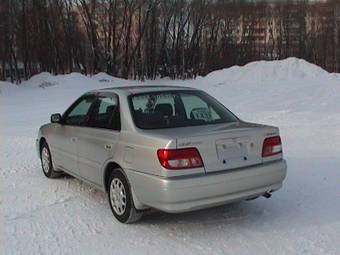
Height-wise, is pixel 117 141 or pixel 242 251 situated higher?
pixel 117 141

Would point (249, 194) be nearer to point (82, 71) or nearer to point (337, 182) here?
point (337, 182)

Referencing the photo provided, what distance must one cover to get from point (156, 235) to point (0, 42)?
32.9m

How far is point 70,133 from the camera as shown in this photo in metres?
6.04

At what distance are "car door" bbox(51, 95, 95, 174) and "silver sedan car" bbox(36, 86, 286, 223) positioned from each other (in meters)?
0.03

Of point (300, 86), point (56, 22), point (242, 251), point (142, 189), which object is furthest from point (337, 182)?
point (56, 22)

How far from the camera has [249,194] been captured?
15.0 ft

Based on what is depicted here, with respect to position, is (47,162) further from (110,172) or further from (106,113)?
(110,172)

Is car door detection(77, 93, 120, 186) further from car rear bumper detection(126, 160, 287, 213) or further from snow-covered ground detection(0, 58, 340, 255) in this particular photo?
car rear bumper detection(126, 160, 287, 213)

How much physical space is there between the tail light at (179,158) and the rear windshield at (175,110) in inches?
24.1

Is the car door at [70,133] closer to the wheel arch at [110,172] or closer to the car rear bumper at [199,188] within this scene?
the wheel arch at [110,172]

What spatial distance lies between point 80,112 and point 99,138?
1.04 m

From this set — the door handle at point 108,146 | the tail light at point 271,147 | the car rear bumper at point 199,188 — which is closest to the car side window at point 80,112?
the door handle at point 108,146

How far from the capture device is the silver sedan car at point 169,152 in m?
4.29

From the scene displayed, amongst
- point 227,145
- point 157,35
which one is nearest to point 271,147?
point 227,145
